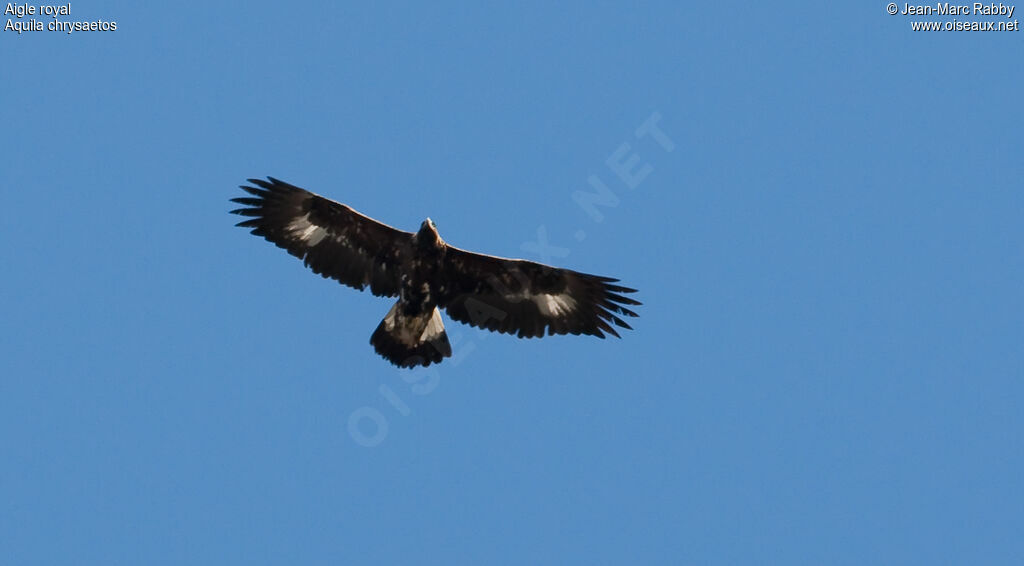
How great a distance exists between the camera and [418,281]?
17.5 m

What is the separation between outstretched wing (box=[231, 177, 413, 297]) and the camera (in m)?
17.9

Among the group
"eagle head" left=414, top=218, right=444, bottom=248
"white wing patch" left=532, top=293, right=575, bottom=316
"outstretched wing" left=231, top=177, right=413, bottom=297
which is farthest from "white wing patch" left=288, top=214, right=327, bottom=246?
"white wing patch" left=532, top=293, right=575, bottom=316

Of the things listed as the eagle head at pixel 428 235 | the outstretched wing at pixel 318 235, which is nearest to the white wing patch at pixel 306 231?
the outstretched wing at pixel 318 235

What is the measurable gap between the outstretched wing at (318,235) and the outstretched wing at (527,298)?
1.02 metres

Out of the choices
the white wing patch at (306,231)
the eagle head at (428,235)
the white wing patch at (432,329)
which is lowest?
the white wing patch at (432,329)

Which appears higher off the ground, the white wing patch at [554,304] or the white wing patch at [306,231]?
the white wing patch at [306,231]

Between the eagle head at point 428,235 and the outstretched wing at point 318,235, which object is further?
the outstretched wing at point 318,235

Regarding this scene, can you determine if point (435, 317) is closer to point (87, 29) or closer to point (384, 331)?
point (384, 331)

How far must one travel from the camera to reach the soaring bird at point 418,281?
57.6 feet

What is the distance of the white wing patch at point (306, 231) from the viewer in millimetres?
18062

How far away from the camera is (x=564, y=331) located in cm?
1791

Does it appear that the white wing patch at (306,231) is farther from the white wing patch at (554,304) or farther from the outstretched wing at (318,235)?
the white wing patch at (554,304)

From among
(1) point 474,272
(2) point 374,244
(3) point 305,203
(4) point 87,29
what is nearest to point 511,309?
(1) point 474,272

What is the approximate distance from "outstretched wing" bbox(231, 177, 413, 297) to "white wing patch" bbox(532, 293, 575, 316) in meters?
2.11
